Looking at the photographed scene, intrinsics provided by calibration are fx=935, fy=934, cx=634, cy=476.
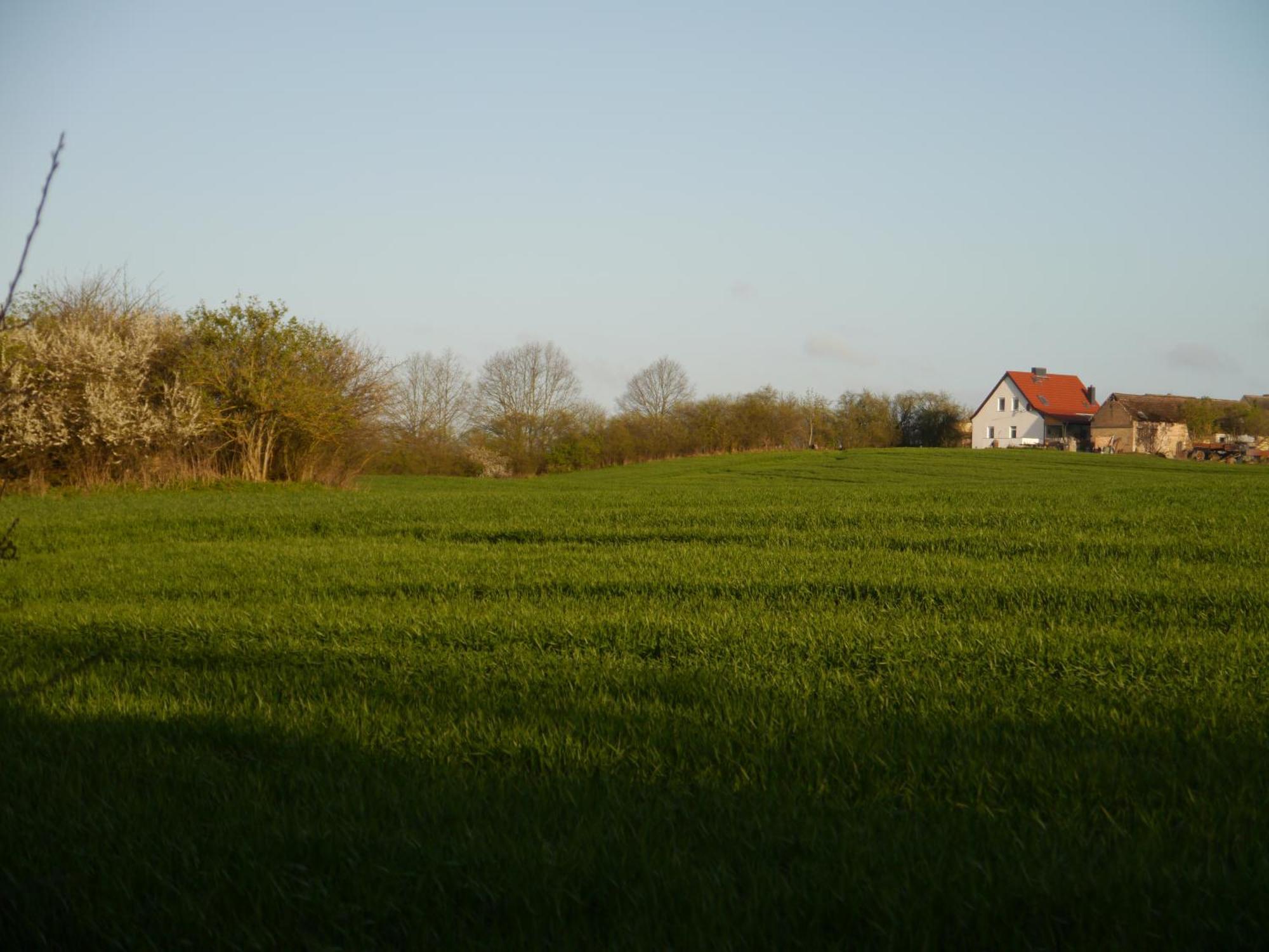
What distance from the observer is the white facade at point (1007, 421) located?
258 feet

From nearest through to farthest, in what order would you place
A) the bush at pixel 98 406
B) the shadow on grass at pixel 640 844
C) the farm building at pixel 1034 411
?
the shadow on grass at pixel 640 844 → the bush at pixel 98 406 → the farm building at pixel 1034 411

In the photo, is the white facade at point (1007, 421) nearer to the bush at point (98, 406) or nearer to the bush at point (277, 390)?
the bush at point (277, 390)

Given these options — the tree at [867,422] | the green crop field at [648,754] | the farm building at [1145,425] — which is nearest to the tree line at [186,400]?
the green crop field at [648,754]

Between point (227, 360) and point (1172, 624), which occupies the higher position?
point (227, 360)

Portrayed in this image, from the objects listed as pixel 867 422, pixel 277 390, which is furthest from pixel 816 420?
pixel 277 390

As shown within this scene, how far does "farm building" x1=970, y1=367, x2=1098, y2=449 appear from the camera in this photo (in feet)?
257

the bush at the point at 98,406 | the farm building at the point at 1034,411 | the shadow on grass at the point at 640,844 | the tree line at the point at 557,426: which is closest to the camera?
the shadow on grass at the point at 640,844

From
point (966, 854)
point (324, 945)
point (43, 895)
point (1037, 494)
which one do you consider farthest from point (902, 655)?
point (1037, 494)

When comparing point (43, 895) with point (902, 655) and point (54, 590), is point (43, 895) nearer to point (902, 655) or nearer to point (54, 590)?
point (902, 655)

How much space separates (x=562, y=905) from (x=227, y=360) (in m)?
29.9

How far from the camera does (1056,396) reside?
266 ft

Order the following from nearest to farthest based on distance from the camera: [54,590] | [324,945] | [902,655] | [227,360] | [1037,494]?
[324,945] → [902,655] → [54,590] → [1037,494] → [227,360]

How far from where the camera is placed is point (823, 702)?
4.33 metres

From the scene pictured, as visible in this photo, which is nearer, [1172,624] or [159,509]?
[1172,624]
